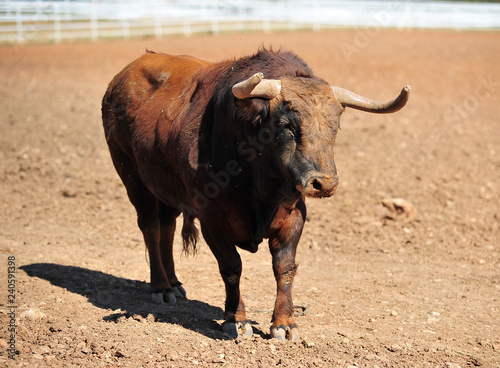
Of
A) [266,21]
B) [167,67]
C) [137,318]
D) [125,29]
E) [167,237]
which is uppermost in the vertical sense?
[167,67]

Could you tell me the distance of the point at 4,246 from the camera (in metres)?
7.42

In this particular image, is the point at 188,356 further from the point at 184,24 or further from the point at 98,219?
the point at 184,24

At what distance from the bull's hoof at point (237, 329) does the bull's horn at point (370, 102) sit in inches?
75.0

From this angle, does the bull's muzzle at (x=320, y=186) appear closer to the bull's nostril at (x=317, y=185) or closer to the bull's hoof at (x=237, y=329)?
the bull's nostril at (x=317, y=185)

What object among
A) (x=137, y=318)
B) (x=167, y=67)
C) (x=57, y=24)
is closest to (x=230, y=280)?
(x=137, y=318)

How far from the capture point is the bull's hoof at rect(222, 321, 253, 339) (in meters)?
5.18

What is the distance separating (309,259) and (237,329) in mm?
2539

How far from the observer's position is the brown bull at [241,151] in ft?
15.3

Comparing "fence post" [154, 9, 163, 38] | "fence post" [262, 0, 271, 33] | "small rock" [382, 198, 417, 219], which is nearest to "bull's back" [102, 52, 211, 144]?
"small rock" [382, 198, 417, 219]

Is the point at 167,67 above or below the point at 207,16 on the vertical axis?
above

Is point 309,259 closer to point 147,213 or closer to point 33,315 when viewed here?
point 147,213

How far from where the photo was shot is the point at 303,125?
459cm

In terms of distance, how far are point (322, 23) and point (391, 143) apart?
82.5 ft

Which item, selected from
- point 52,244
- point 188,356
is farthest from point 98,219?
point 188,356
